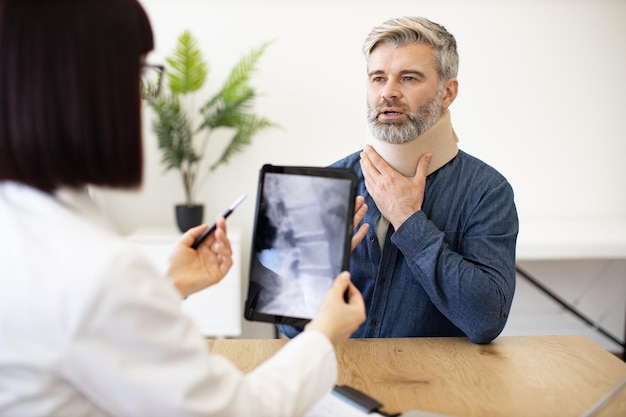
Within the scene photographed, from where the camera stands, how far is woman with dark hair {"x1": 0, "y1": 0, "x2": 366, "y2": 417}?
0.72 m

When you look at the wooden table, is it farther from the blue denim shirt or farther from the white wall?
the white wall

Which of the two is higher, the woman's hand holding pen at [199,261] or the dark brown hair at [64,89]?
the dark brown hair at [64,89]

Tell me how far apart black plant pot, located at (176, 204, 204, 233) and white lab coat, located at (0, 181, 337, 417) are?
2363 mm

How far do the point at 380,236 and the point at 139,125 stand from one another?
0.89 m

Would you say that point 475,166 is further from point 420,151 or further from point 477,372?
point 477,372

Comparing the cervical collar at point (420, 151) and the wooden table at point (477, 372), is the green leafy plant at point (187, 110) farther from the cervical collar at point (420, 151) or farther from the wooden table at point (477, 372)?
the wooden table at point (477, 372)

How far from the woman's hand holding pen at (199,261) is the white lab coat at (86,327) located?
42 centimetres

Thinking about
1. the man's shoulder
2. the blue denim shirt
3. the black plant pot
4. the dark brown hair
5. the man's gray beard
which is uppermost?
the dark brown hair

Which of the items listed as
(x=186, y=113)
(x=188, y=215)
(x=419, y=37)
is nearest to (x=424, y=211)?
(x=419, y=37)

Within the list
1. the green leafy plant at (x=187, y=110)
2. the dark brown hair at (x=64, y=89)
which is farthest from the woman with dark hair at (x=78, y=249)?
the green leafy plant at (x=187, y=110)

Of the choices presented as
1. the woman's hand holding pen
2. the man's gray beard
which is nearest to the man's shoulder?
the man's gray beard

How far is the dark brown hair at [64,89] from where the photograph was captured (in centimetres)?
73

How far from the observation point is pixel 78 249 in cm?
73

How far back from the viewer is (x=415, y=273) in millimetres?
1476
